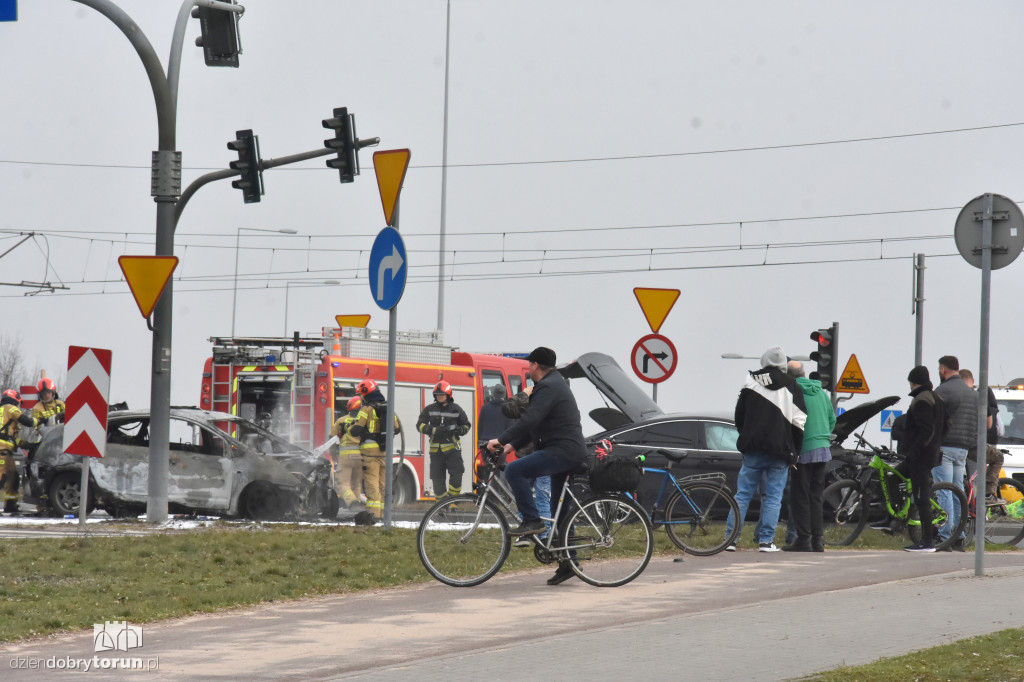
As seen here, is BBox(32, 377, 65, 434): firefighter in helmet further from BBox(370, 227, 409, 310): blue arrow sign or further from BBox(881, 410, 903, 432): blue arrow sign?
BBox(881, 410, 903, 432): blue arrow sign

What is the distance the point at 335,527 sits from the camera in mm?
15312

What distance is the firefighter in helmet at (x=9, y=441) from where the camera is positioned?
783 inches

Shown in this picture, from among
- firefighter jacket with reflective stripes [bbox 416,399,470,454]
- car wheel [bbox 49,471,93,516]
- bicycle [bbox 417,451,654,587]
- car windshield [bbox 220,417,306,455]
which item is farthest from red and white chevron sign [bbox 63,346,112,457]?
firefighter jacket with reflective stripes [bbox 416,399,470,454]

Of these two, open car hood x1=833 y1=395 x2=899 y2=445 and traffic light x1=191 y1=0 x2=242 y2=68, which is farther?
traffic light x1=191 y1=0 x2=242 y2=68

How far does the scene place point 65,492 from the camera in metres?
18.6

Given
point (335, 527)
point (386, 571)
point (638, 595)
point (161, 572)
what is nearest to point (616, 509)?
point (638, 595)

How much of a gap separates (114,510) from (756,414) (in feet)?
29.3

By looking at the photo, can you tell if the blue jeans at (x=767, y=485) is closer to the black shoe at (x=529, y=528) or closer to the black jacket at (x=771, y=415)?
the black jacket at (x=771, y=415)

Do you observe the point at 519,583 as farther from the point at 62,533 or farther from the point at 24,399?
the point at 24,399

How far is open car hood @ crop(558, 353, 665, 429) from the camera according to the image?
19188 millimetres

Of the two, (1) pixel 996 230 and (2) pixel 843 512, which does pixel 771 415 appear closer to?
(2) pixel 843 512

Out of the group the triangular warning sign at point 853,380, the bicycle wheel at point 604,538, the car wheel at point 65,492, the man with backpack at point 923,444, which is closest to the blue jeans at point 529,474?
the bicycle wheel at point 604,538

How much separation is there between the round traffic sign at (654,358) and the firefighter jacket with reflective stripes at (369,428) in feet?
15.4

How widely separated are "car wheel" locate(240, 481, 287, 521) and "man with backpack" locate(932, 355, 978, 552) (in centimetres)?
813
